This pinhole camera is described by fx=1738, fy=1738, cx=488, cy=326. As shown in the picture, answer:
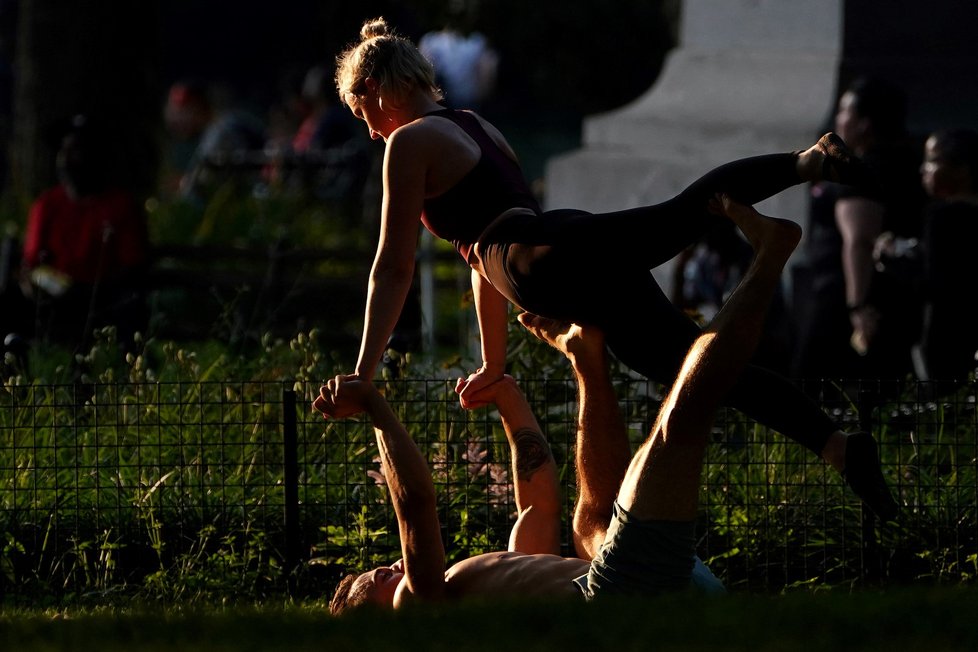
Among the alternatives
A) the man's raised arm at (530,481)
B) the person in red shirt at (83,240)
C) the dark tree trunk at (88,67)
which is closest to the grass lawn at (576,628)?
the man's raised arm at (530,481)

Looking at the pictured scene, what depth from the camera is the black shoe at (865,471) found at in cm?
531

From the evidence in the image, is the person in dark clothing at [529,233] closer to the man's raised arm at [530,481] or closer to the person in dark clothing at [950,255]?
the man's raised arm at [530,481]

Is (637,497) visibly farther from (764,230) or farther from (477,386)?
(477,386)

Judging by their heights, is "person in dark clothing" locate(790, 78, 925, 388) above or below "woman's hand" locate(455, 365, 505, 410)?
above

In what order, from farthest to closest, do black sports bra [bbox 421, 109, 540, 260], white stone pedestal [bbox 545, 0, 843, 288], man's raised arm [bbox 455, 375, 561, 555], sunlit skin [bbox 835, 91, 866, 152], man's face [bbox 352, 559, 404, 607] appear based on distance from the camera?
white stone pedestal [bbox 545, 0, 843, 288], sunlit skin [bbox 835, 91, 866, 152], man's raised arm [bbox 455, 375, 561, 555], black sports bra [bbox 421, 109, 540, 260], man's face [bbox 352, 559, 404, 607]

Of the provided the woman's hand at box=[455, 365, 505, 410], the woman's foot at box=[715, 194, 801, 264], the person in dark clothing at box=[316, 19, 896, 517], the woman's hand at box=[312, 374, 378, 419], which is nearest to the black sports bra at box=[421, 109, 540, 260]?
the person in dark clothing at box=[316, 19, 896, 517]

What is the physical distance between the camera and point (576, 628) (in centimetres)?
388

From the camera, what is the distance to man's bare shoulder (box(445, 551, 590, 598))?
17.5ft

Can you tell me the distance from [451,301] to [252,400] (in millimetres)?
7729

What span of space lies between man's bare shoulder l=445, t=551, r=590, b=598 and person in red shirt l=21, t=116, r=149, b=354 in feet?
17.0

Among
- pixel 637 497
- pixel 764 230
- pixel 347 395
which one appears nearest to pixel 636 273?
pixel 764 230

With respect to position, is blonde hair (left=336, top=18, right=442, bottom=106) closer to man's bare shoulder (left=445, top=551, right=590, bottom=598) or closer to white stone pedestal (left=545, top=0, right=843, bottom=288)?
man's bare shoulder (left=445, top=551, right=590, bottom=598)

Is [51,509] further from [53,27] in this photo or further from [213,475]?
[53,27]

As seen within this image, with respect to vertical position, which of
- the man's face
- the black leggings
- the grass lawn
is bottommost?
the man's face
